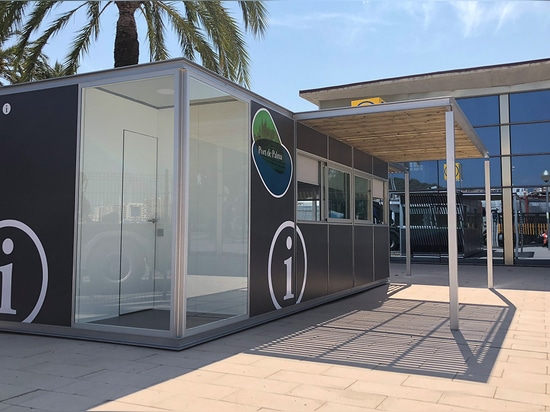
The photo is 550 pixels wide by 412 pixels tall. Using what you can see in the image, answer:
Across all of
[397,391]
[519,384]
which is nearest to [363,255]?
[519,384]

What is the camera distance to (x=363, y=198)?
38.1 feet

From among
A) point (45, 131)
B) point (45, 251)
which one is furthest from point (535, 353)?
point (45, 131)

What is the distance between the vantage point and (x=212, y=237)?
6.86m

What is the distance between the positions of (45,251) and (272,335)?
309cm

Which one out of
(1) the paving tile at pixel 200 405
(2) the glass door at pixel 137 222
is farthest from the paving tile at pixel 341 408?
(2) the glass door at pixel 137 222

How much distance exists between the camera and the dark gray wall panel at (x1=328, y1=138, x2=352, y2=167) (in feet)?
32.7

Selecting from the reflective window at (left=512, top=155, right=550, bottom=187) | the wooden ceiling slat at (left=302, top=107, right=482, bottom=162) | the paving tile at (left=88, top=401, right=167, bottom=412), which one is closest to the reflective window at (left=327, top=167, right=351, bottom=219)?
the wooden ceiling slat at (left=302, top=107, right=482, bottom=162)

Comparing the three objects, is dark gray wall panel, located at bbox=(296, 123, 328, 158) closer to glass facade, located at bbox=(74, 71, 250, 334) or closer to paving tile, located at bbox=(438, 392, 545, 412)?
glass facade, located at bbox=(74, 71, 250, 334)

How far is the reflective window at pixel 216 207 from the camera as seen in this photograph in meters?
6.38

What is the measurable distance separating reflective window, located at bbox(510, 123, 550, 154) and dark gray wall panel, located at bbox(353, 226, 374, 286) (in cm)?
882

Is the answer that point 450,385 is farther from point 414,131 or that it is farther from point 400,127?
point 414,131

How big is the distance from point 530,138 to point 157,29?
12745 mm

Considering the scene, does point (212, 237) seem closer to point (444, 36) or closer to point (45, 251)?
point (45, 251)

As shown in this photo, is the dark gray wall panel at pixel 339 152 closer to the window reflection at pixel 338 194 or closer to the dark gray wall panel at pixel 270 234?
the window reflection at pixel 338 194
